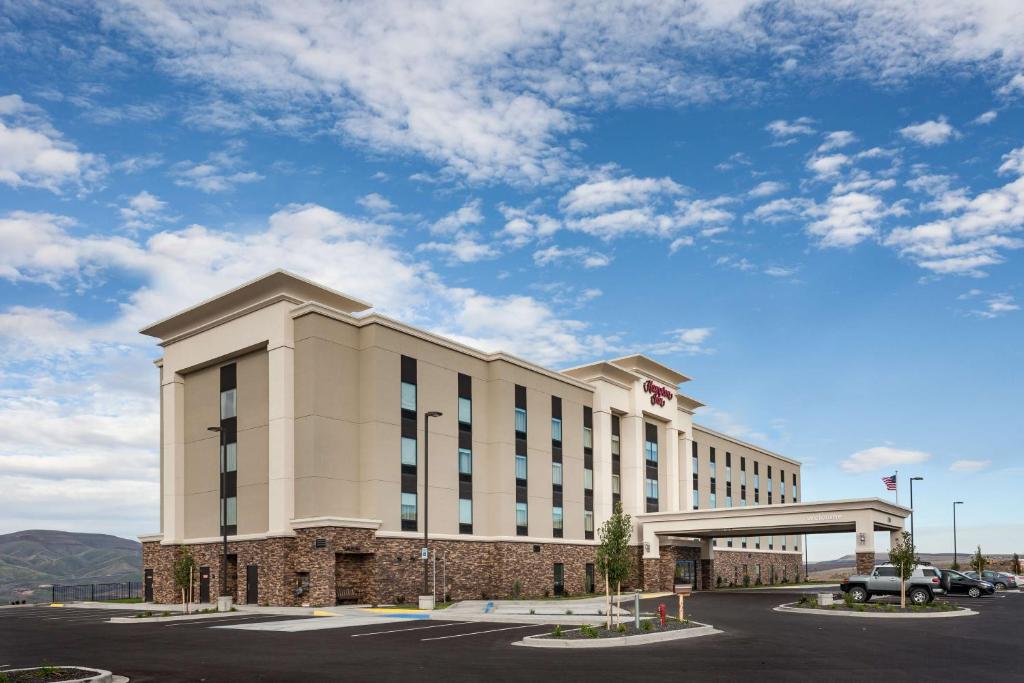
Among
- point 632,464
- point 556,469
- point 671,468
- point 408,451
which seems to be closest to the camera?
point 408,451

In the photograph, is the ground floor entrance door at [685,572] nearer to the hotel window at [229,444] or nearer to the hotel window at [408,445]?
the hotel window at [408,445]

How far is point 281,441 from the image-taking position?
150 feet

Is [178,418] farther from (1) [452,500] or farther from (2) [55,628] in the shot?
(2) [55,628]

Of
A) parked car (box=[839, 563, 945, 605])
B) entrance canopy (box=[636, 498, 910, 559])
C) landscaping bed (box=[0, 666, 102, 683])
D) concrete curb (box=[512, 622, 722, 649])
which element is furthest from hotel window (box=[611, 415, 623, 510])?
landscaping bed (box=[0, 666, 102, 683])

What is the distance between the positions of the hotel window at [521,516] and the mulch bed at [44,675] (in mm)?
39491

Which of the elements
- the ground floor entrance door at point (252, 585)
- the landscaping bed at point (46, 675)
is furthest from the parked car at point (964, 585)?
the landscaping bed at point (46, 675)

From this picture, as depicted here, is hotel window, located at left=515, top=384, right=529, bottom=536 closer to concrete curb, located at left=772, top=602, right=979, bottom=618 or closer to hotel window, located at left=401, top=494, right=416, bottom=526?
hotel window, located at left=401, top=494, right=416, bottom=526

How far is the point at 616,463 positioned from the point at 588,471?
402 centimetres

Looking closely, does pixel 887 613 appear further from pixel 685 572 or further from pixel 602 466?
pixel 685 572

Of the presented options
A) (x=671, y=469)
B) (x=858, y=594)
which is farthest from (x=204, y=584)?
(x=671, y=469)

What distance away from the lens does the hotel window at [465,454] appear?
5369cm

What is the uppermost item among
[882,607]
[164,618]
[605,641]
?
[605,641]

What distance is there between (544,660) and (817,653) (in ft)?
22.7

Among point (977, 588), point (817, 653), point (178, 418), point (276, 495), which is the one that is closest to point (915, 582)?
point (977, 588)
